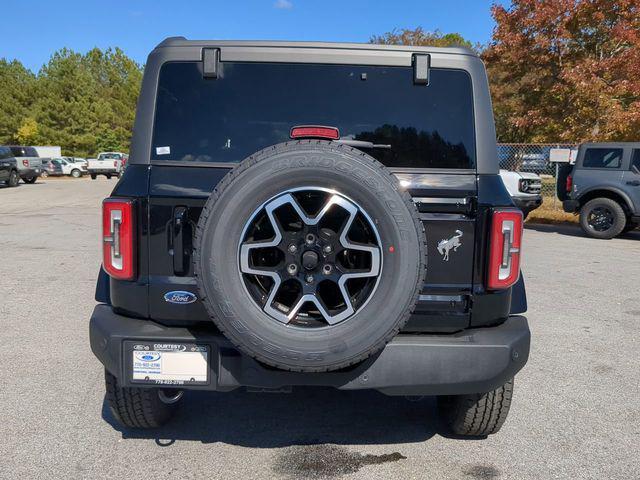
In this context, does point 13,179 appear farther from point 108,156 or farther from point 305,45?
point 305,45

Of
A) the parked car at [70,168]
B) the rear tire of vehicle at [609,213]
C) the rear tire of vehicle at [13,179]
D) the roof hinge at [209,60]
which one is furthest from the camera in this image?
the parked car at [70,168]

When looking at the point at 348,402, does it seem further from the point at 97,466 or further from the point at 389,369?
the point at 97,466

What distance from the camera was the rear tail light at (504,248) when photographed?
2576mm

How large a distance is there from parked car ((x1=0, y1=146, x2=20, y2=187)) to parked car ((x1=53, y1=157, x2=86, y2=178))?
13.4 metres

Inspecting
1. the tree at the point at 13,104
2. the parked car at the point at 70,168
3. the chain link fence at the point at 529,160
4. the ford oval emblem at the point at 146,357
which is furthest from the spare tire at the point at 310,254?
the tree at the point at 13,104

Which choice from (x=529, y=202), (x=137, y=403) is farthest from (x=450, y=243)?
(x=529, y=202)

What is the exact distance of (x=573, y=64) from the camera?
16672 millimetres

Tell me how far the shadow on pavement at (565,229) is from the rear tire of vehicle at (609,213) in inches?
14.0

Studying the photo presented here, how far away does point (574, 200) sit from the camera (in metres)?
12.0

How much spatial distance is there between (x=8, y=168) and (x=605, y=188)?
2375 cm

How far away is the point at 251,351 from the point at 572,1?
57.3 ft

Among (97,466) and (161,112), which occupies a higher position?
(161,112)

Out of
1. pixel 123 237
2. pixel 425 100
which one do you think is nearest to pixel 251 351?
pixel 123 237

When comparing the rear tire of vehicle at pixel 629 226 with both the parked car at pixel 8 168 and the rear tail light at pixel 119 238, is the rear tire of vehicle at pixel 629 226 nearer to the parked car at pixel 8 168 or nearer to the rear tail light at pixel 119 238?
the rear tail light at pixel 119 238
